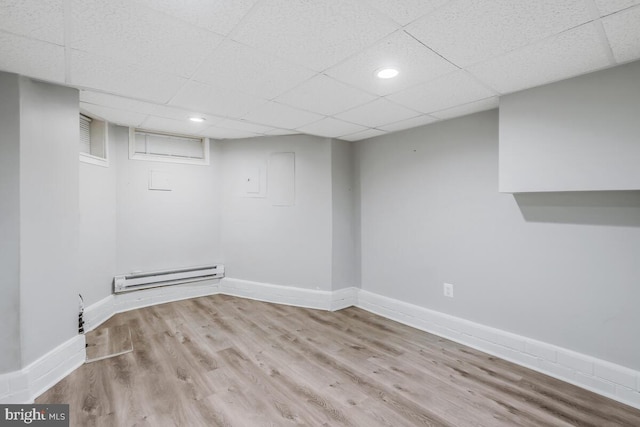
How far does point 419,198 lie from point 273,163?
2.09m

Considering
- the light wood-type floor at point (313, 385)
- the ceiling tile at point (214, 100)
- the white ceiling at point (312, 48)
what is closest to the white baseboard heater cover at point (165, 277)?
the light wood-type floor at point (313, 385)

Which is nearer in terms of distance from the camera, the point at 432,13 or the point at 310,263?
the point at 432,13

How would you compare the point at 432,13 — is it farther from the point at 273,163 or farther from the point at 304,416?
the point at 273,163

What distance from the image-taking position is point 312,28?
156cm

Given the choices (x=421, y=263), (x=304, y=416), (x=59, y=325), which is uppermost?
(x=421, y=263)

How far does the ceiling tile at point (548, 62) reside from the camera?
1.66 meters

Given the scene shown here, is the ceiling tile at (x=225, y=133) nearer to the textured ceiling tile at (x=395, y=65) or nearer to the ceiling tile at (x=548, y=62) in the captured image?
the textured ceiling tile at (x=395, y=65)

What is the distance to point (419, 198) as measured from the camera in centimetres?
348

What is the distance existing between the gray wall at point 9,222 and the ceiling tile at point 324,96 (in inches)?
74.4

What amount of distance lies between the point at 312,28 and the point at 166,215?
138 inches

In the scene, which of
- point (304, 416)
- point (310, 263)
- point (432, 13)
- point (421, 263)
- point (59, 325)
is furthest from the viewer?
point (310, 263)

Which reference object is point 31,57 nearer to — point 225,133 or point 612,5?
point 225,133

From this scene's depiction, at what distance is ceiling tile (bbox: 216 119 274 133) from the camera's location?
11.3 feet

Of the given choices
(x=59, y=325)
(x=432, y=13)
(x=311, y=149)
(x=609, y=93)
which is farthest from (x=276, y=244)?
(x=609, y=93)
